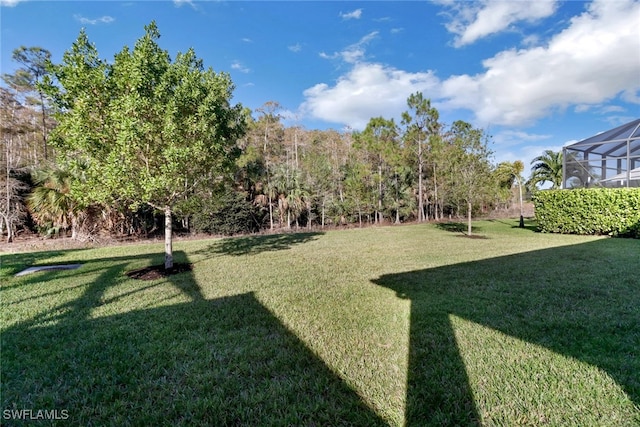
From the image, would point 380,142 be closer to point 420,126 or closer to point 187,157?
point 420,126

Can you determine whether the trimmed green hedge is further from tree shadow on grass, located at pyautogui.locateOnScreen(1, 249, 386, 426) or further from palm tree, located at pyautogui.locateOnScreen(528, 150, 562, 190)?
tree shadow on grass, located at pyautogui.locateOnScreen(1, 249, 386, 426)

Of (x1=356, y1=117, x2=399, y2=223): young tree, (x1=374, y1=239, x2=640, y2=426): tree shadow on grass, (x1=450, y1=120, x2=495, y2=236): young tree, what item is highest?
(x1=356, y1=117, x2=399, y2=223): young tree

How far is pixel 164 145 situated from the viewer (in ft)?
19.7

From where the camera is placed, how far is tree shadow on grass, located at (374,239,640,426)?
7.16 feet

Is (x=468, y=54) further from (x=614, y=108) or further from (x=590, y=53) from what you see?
(x=614, y=108)

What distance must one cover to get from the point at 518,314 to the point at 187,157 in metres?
6.10

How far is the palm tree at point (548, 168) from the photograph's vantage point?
20891 mm

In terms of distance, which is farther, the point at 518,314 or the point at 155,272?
the point at 155,272

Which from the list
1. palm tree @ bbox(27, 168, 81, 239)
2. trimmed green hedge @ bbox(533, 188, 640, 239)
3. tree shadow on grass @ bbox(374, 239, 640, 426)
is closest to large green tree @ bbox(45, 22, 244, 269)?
tree shadow on grass @ bbox(374, 239, 640, 426)

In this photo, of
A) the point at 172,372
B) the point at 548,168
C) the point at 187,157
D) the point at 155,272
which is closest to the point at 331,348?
the point at 172,372

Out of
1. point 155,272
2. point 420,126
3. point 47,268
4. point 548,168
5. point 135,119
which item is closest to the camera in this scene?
point 135,119

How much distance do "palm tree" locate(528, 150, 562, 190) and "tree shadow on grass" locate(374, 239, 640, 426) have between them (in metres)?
17.3

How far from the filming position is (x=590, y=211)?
1128 cm

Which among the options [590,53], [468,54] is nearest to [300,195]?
[468,54]
